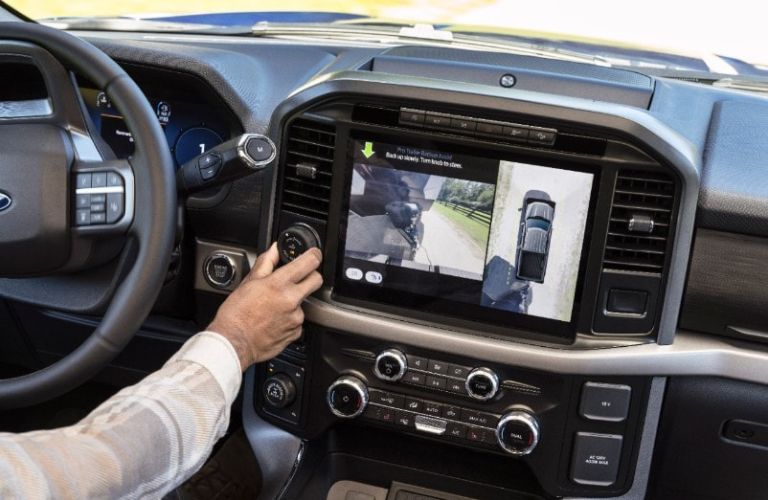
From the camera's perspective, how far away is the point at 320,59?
1882 millimetres

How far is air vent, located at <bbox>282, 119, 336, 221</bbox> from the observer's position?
5.31 feet

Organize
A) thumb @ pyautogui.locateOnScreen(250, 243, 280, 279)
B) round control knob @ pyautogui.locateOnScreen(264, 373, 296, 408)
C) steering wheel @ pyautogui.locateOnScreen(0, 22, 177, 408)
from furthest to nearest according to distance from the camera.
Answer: round control knob @ pyautogui.locateOnScreen(264, 373, 296, 408) < thumb @ pyautogui.locateOnScreen(250, 243, 280, 279) < steering wheel @ pyautogui.locateOnScreen(0, 22, 177, 408)

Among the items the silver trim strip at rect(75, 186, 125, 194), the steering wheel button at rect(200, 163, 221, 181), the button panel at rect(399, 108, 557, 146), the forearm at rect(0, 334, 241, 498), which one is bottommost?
the forearm at rect(0, 334, 241, 498)

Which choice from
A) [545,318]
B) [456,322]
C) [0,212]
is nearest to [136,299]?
[0,212]

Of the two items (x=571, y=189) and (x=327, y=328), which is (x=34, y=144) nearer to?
(x=327, y=328)

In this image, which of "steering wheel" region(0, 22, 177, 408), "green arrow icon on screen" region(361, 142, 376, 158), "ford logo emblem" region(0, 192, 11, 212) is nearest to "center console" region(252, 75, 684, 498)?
"green arrow icon on screen" region(361, 142, 376, 158)

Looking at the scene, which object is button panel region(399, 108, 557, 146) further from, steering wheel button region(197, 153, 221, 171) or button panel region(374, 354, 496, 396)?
button panel region(374, 354, 496, 396)

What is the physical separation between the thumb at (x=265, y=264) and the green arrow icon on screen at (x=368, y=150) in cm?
26

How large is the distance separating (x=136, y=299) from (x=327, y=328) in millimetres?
454

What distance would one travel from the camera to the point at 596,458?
5.49ft

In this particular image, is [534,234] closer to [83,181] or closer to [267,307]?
[267,307]

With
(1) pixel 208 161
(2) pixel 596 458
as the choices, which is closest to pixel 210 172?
(1) pixel 208 161

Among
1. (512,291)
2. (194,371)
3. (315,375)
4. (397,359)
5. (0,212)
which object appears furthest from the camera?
(315,375)

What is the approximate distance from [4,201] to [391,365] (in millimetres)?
755
